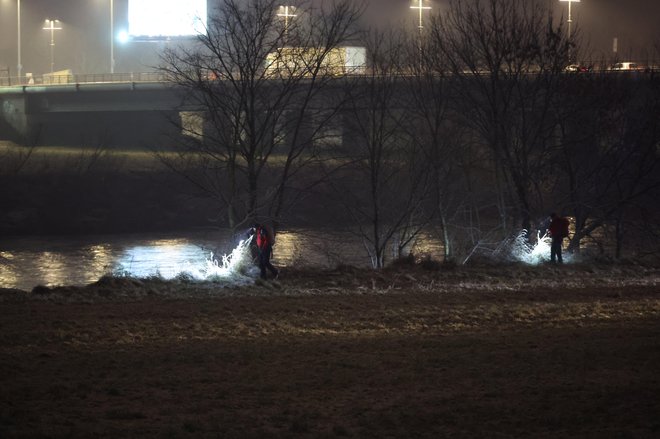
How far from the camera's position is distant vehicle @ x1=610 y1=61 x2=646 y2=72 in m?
33.2

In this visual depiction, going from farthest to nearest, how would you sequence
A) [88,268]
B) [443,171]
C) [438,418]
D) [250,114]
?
[88,268] → [443,171] → [250,114] → [438,418]

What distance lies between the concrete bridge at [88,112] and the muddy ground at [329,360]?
4048 centimetres

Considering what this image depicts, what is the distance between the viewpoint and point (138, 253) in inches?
1582

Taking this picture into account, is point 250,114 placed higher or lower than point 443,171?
higher

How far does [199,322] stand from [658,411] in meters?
8.64

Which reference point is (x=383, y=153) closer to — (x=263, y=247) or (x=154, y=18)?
(x=263, y=247)

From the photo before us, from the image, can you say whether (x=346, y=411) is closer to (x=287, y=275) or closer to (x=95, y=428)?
(x=95, y=428)

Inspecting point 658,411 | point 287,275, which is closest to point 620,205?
point 287,275

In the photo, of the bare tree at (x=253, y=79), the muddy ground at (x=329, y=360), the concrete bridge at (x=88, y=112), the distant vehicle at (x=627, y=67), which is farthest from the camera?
the concrete bridge at (x=88, y=112)

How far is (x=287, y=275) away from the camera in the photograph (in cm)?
2259

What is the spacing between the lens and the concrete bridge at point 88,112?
60688 mm

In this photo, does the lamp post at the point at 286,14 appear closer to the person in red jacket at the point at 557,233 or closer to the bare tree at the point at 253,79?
the bare tree at the point at 253,79

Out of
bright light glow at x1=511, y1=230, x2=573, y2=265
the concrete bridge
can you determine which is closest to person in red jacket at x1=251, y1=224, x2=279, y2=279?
bright light glow at x1=511, y1=230, x2=573, y2=265

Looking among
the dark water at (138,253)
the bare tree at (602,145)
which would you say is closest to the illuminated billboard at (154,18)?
the dark water at (138,253)
